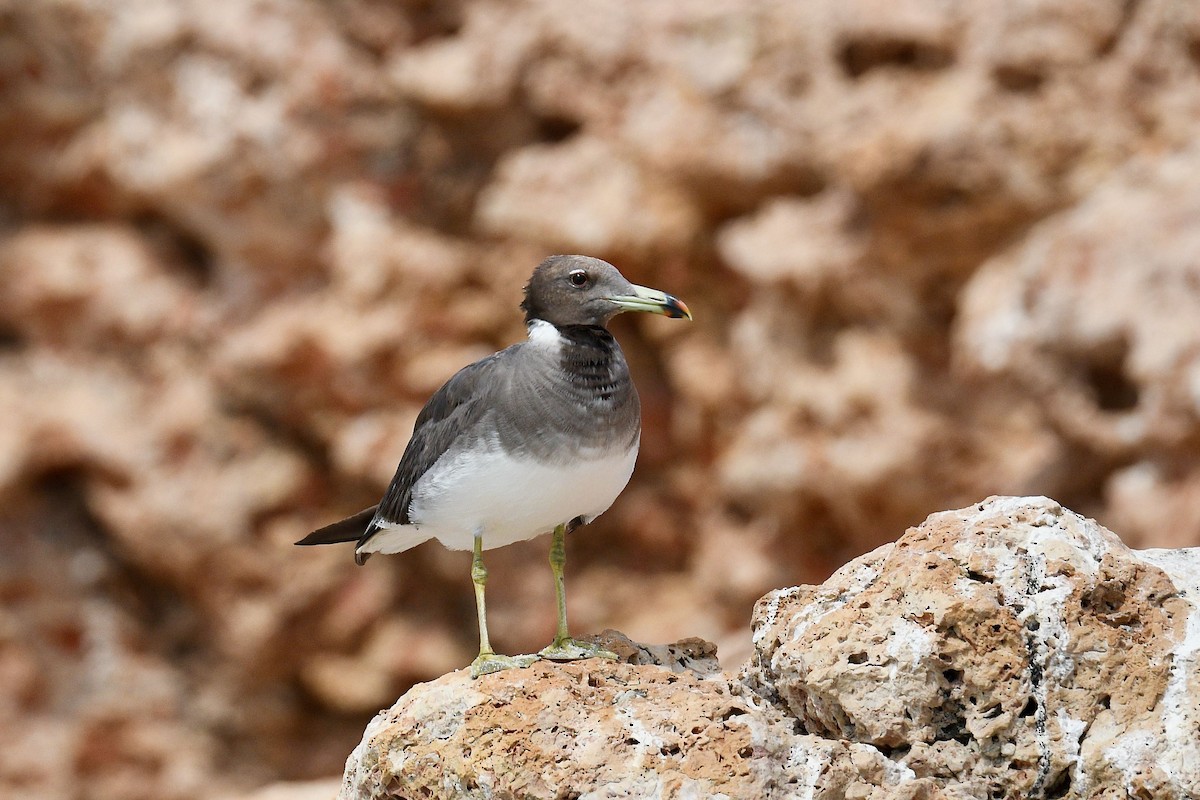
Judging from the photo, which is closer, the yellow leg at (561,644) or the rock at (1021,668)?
the rock at (1021,668)

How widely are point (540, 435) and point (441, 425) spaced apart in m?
0.55

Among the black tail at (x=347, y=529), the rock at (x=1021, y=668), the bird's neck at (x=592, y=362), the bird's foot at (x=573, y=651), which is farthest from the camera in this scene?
the black tail at (x=347, y=529)

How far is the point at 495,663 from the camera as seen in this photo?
397 centimetres

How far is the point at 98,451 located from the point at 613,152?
4.87 metres

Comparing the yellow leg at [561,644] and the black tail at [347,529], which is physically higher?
the black tail at [347,529]

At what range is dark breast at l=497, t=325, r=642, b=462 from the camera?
4.17m

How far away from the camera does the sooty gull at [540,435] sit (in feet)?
13.7

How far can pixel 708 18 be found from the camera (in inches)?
392

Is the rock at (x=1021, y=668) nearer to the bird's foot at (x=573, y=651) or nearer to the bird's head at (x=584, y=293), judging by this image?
the bird's foot at (x=573, y=651)

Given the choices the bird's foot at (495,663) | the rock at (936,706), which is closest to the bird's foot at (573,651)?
the bird's foot at (495,663)

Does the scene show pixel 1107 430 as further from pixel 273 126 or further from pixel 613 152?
pixel 273 126

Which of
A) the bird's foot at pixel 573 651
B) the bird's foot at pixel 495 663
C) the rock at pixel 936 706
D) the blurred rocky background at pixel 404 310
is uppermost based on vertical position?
the blurred rocky background at pixel 404 310

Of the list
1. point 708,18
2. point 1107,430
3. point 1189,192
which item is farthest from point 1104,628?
point 708,18

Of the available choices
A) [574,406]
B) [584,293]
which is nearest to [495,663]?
[574,406]
